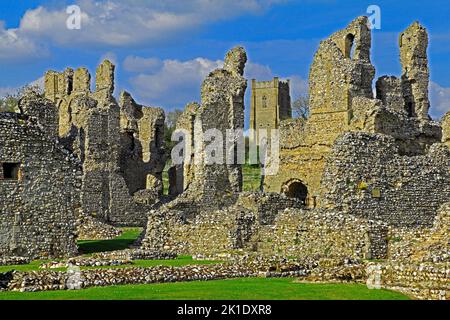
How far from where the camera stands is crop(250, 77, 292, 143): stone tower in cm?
12688

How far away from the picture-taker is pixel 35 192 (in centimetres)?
3095

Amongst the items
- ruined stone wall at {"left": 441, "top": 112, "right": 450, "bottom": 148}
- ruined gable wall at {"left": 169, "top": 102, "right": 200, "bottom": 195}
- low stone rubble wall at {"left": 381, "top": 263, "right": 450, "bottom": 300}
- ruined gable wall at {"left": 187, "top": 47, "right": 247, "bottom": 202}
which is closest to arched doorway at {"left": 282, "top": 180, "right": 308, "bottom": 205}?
ruined gable wall at {"left": 187, "top": 47, "right": 247, "bottom": 202}

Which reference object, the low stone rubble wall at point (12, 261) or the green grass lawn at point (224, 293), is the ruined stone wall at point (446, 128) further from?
the green grass lawn at point (224, 293)

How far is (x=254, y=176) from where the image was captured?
246ft

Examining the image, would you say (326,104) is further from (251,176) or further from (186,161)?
(251,176)

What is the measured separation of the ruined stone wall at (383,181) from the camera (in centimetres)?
3142

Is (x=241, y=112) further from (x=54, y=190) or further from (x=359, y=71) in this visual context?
(x=54, y=190)

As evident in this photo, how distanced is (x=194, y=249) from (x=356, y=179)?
612 cm

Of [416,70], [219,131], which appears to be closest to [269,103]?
[416,70]

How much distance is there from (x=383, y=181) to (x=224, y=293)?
47.5ft

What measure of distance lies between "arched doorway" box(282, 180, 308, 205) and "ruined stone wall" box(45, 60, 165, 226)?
8.85 m

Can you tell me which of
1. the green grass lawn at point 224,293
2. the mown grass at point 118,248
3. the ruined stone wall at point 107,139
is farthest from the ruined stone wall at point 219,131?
the green grass lawn at point 224,293

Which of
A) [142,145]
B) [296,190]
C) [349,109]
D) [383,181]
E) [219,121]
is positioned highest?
[349,109]
